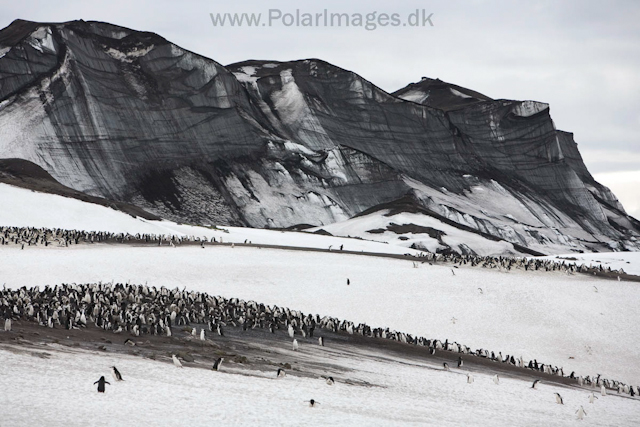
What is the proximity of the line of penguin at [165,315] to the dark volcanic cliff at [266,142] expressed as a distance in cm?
5675

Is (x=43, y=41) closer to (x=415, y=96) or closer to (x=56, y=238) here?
(x=56, y=238)

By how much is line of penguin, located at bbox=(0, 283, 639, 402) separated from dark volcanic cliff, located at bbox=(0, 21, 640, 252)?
186 ft

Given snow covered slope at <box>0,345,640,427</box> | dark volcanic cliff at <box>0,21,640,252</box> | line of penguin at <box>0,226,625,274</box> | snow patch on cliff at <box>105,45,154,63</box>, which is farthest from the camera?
snow patch on cliff at <box>105,45,154,63</box>

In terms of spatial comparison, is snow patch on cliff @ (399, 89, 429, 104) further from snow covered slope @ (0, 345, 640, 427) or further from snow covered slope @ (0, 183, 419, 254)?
snow covered slope @ (0, 345, 640, 427)

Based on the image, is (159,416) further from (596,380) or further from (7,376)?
(596,380)

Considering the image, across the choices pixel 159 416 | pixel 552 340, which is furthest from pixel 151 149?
pixel 159 416

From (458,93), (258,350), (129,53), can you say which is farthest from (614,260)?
(458,93)

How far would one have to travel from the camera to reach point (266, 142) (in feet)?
338

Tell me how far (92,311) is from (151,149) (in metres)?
71.1

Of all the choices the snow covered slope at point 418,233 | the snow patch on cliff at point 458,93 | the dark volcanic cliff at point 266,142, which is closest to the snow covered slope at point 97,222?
the snow covered slope at point 418,233

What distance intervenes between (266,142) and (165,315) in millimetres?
78986

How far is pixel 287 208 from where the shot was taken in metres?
96.1

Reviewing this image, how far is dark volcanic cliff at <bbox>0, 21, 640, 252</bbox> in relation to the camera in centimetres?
8606

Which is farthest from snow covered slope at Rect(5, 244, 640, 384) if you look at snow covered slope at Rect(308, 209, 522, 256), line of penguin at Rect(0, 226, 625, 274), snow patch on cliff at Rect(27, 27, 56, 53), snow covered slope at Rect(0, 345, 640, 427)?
snow patch on cliff at Rect(27, 27, 56, 53)
